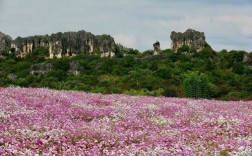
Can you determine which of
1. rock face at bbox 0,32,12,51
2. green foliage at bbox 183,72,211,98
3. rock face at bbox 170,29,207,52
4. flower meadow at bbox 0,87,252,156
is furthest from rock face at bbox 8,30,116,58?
flower meadow at bbox 0,87,252,156

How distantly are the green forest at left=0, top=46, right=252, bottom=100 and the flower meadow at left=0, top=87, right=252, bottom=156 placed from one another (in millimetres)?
45194

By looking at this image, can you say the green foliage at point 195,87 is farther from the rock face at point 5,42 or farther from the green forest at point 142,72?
the rock face at point 5,42

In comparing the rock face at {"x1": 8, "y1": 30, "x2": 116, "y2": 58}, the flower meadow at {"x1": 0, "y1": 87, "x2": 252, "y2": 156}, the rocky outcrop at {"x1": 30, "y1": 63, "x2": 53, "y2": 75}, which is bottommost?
the rocky outcrop at {"x1": 30, "y1": 63, "x2": 53, "y2": 75}

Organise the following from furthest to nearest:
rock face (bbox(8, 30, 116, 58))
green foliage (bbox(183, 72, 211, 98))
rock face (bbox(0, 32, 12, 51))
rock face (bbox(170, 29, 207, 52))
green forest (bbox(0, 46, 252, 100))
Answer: rock face (bbox(0, 32, 12, 51)), rock face (bbox(8, 30, 116, 58)), rock face (bbox(170, 29, 207, 52)), green forest (bbox(0, 46, 252, 100)), green foliage (bbox(183, 72, 211, 98))

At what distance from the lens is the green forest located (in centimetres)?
8200

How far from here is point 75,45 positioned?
511 ft

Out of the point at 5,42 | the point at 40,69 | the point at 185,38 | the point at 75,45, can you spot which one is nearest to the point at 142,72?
the point at 40,69

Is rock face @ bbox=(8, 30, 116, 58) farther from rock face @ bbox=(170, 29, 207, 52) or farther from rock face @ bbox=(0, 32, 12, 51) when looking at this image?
rock face @ bbox=(170, 29, 207, 52)

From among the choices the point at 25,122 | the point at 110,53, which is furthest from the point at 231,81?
the point at 25,122

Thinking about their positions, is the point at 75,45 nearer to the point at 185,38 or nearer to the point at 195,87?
the point at 185,38

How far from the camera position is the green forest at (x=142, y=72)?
82.0m

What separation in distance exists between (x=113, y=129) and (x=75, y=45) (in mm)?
141202

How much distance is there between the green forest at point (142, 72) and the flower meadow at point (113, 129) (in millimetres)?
45194

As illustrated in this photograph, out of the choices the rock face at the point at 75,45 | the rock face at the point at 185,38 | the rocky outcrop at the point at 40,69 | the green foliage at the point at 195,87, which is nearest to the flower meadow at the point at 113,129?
the green foliage at the point at 195,87
